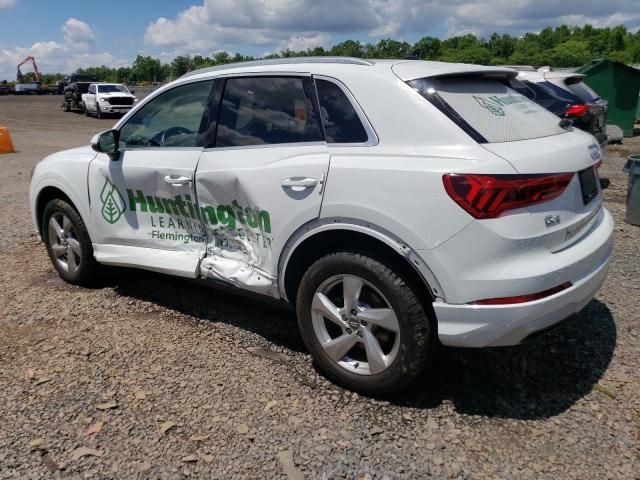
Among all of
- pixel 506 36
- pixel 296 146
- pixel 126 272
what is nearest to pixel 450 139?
pixel 296 146

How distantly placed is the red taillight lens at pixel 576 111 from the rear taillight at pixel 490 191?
7.23 meters

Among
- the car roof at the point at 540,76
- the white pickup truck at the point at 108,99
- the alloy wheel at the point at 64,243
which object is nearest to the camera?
the alloy wheel at the point at 64,243

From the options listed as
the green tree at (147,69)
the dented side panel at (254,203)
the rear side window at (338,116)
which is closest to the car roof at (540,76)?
the rear side window at (338,116)

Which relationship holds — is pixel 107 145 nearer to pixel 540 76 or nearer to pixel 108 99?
pixel 540 76

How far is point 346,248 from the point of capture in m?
3.03

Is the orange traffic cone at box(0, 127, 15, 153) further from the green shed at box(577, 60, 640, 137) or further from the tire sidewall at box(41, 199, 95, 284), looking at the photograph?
the green shed at box(577, 60, 640, 137)

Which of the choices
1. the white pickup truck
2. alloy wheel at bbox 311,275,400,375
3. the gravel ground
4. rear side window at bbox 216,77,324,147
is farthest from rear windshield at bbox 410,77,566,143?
the white pickup truck

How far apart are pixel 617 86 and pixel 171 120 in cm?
1471

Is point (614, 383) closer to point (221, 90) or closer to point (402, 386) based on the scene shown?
point (402, 386)

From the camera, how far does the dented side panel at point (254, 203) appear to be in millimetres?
3107

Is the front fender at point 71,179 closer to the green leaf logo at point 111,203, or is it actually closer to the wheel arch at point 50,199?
the wheel arch at point 50,199

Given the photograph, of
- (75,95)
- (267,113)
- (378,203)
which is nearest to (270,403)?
(378,203)

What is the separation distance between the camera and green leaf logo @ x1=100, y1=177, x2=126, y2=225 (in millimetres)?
4250

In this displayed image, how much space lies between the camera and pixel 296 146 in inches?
128
